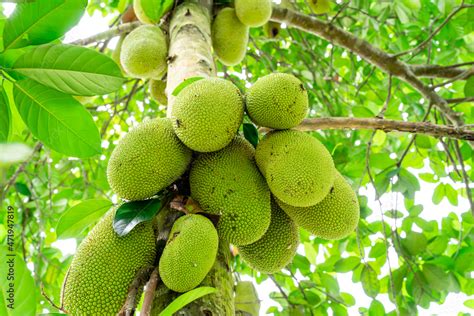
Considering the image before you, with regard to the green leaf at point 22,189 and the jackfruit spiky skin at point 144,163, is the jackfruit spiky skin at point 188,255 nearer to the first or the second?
the jackfruit spiky skin at point 144,163

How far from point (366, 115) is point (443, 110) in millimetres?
342

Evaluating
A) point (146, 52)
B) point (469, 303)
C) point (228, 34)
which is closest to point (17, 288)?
point (146, 52)

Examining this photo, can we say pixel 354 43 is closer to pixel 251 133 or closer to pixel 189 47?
pixel 189 47

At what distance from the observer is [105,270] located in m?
0.84

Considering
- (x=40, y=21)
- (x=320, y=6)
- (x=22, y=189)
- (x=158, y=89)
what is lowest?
(x=22, y=189)

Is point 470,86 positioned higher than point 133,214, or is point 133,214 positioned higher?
point 133,214

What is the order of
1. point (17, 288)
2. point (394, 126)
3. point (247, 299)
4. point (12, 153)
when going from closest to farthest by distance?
point (17, 288) → point (12, 153) → point (394, 126) → point (247, 299)

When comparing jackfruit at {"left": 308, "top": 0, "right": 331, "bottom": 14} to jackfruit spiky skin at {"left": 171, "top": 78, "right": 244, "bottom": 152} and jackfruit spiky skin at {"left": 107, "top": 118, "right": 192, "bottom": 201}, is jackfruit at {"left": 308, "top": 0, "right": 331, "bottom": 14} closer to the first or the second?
jackfruit spiky skin at {"left": 171, "top": 78, "right": 244, "bottom": 152}

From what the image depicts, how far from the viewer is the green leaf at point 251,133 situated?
3.67 ft

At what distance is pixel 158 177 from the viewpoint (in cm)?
96

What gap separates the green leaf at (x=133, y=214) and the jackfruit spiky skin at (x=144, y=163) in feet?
0.10

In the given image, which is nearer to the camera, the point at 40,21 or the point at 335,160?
the point at 40,21

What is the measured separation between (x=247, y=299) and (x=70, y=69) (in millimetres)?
789

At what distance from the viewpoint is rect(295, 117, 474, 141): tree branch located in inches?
40.3
